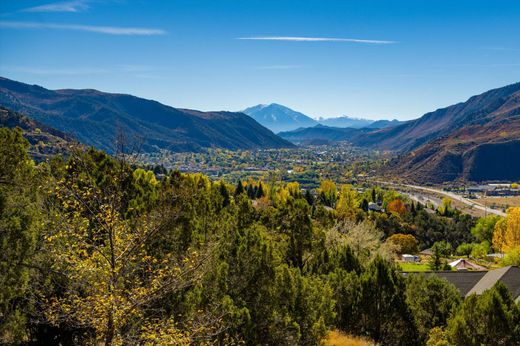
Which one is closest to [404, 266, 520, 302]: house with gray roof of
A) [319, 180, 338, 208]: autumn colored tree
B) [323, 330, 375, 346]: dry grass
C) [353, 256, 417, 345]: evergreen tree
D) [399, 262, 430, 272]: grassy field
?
[353, 256, 417, 345]: evergreen tree

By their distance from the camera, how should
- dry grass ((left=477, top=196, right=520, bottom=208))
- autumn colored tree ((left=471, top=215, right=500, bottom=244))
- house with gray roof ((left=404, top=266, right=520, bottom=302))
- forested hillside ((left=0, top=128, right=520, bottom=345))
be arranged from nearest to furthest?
forested hillside ((left=0, top=128, right=520, bottom=345))
house with gray roof ((left=404, top=266, right=520, bottom=302))
autumn colored tree ((left=471, top=215, right=500, bottom=244))
dry grass ((left=477, top=196, right=520, bottom=208))

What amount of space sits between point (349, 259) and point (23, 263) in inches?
764

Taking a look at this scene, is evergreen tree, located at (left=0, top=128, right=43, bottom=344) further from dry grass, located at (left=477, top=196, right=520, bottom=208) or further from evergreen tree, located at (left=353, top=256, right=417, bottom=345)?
dry grass, located at (left=477, top=196, right=520, bottom=208)

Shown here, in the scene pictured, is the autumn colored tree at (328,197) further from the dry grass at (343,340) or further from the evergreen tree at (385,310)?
the dry grass at (343,340)

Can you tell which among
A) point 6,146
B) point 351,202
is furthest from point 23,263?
point 351,202

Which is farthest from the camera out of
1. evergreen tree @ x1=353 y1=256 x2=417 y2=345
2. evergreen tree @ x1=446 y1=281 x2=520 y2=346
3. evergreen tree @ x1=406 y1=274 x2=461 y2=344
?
evergreen tree @ x1=406 y1=274 x2=461 y2=344

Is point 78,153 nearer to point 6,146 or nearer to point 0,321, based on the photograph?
point 0,321

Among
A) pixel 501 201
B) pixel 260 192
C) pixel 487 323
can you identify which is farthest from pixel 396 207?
pixel 487 323

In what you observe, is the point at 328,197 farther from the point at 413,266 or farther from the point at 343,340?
the point at 343,340

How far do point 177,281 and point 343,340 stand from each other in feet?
40.0

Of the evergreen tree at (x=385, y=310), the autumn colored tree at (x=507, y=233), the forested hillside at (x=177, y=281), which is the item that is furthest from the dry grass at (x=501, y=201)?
the forested hillside at (x=177, y=281)

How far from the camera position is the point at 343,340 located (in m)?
20.4

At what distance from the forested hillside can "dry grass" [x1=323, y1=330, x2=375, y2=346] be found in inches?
33.2

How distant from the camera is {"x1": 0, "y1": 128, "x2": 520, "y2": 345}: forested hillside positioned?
11.1 metres
